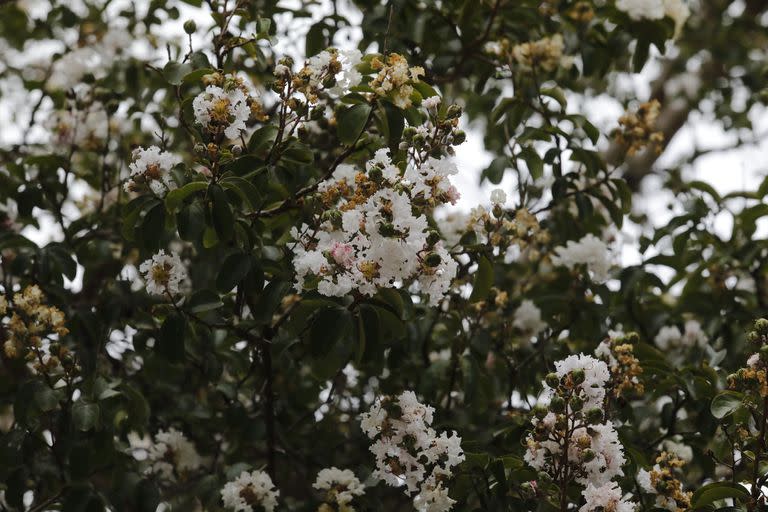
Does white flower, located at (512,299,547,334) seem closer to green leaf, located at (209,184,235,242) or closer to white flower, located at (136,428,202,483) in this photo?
white flower, located at (136,428,202,483)

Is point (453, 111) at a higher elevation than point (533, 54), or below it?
below

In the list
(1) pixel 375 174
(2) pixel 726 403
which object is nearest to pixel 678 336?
(2) pixel 726 403

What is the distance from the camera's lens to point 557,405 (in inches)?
68.6

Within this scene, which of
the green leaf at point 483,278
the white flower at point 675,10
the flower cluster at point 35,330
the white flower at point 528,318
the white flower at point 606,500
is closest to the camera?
the white flower at point 606,500

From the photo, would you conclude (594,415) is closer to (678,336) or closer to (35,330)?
(35,330)

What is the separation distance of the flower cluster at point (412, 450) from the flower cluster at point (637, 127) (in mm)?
1402

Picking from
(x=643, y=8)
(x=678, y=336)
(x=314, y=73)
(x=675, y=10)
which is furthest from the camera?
(x=678, y=336)

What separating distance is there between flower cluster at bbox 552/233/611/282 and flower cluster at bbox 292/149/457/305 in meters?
1.14

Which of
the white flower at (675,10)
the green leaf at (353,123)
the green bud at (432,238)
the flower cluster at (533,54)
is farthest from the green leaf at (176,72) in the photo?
the white flower at (675,10)

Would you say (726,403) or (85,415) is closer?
(726,403)

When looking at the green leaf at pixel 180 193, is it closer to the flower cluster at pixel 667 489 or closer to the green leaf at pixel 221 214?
the green leaf at pixel 221 214

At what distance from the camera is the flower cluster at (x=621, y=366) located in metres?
2.04

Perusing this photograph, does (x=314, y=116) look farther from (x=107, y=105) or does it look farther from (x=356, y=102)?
(x=107, y=105)

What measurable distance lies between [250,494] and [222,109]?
937 millimetres
